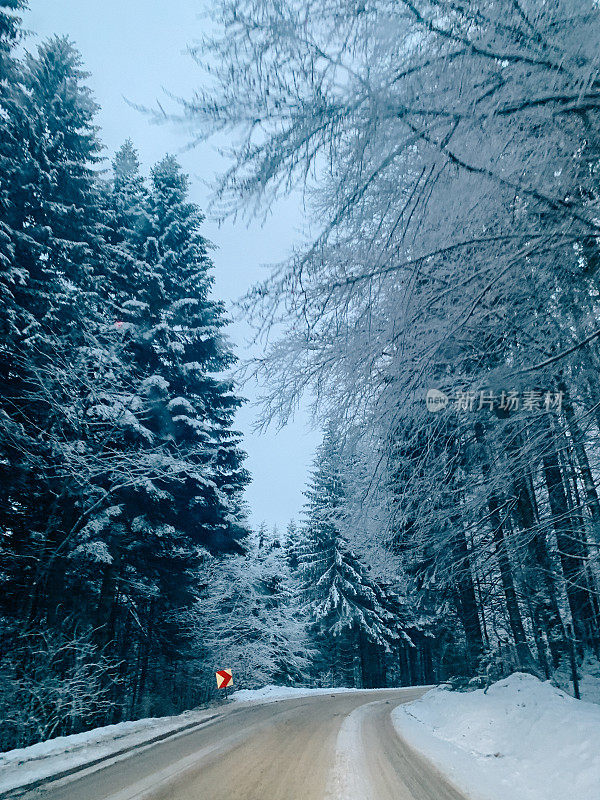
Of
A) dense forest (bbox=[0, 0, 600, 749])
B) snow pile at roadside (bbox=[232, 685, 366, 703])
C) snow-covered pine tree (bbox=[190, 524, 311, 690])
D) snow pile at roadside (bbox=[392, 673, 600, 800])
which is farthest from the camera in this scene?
snow-covered pine tree (bbox=[190, 524, 311, 690])

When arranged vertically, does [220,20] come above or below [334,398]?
above

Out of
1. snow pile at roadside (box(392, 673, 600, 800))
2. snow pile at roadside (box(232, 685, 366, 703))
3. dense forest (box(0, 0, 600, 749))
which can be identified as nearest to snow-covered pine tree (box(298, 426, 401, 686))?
snow pile at roadside (box(232, 685, 366, 703))

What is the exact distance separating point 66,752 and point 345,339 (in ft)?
22.4

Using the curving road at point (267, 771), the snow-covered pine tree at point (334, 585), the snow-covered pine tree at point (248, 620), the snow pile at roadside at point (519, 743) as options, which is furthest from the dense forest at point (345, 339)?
the snow-covered pine tree at point (334, 585)

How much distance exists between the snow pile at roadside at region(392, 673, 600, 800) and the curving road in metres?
0.41

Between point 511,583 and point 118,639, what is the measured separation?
12033mm

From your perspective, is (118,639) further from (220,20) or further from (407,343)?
(220,20)

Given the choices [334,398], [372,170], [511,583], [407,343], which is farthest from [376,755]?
[372,170]

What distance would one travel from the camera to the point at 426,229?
356 cm

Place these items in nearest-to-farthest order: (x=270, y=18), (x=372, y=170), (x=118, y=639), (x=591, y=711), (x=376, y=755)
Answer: (x=270, y=18), (x=372, y=170), (x=591, y=711), (x=376, y=755), (x=118, y=639)

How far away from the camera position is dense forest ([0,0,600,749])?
2.79 meters

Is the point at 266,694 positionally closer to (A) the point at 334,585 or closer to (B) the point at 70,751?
(A) the point at 334,585

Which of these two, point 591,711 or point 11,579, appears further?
point 11,579

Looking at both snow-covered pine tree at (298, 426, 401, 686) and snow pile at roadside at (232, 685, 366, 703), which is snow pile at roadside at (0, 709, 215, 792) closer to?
snow pile at roadside at (232, 685, 366, 703)
